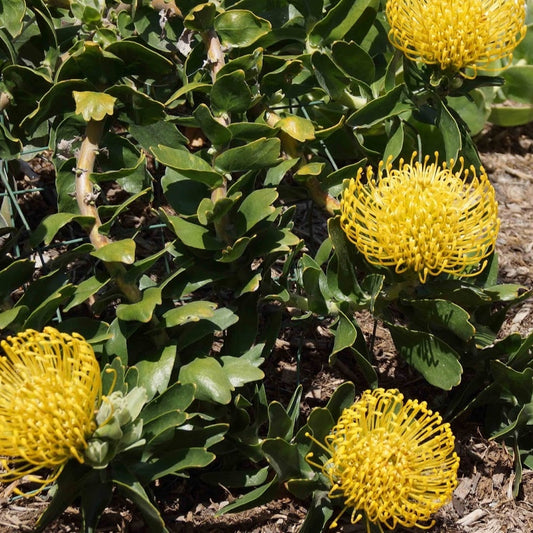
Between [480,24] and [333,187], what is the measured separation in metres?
0.56

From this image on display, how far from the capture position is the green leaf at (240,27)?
2170 mm

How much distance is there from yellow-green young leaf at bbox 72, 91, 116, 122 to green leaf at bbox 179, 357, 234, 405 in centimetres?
60

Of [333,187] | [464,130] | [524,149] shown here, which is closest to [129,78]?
[333,187]

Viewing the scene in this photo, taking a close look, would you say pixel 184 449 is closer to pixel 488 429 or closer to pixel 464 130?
pixel 488 429

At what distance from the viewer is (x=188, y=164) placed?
201 centimetres

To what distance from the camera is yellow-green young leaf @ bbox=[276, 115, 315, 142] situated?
7.14ft

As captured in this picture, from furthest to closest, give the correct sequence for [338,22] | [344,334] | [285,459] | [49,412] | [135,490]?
[338,22] < [344,334] < [285,459] < [135,490] < [49,412]

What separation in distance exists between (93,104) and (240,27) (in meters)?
0.46

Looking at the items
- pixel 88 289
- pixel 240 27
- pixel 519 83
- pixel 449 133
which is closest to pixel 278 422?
pixel 88 289

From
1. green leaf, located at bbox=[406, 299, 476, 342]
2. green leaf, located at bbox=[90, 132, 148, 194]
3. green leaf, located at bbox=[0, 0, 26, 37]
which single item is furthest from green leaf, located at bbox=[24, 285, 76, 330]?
green leaf, located at bbox=[406, 299, 476, 342]

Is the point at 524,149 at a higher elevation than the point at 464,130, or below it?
below

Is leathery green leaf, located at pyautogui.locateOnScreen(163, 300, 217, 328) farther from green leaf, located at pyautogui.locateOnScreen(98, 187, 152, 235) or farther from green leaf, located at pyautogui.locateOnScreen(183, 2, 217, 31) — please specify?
green leaf, located at pyautogui.locateOnScreen(183, 2, 217, 31)

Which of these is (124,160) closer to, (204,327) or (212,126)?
(212,126)

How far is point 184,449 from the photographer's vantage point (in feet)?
5.94
